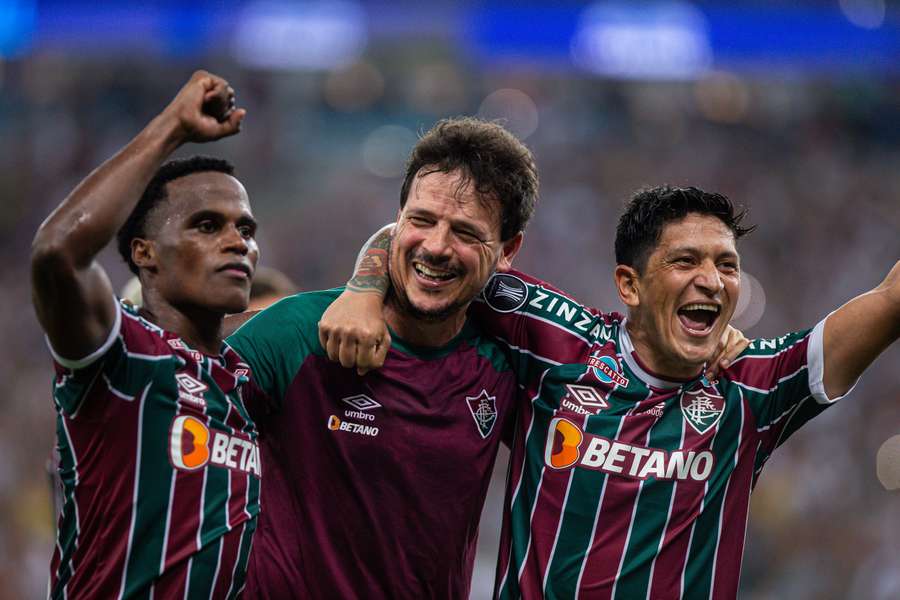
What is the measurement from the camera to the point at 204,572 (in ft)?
9.61

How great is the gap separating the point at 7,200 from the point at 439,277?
43.1 ft

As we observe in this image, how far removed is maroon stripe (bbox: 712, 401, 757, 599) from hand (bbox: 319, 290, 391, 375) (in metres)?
1.18

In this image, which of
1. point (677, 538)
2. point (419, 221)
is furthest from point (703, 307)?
point (419, 221)

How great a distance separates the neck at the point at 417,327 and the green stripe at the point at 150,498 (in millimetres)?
883

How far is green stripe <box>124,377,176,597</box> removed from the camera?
112 inches

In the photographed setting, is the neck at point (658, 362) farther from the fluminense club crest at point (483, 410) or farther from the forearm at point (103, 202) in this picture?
the forearm at point (103, 202)

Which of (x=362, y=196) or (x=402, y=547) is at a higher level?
(x=362, y=196)

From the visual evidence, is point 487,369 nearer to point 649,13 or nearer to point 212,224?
point 212,224

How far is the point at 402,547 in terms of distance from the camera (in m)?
3.35

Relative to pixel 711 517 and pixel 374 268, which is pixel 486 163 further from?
pixel 711 517

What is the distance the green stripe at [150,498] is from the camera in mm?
2848

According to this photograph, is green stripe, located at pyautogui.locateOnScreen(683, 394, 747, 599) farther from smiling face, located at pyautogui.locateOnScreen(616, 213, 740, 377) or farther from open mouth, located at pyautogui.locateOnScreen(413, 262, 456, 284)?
open mouth, located at pyautogui.locateOnScreen(413, 262, 456, 284)

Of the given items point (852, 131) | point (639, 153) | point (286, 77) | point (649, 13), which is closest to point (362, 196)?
point (286, 77)

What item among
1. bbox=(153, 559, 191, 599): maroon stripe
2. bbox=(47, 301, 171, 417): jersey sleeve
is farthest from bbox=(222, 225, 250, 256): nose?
bbox=(153, 559, 191, 599): maroon stripe
